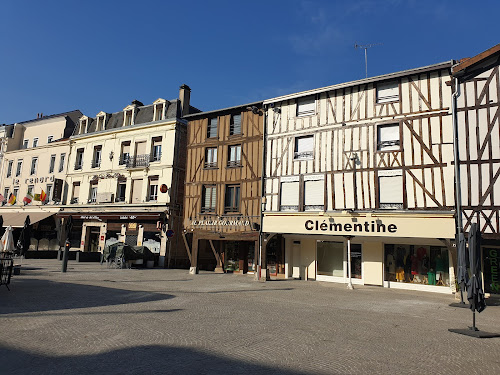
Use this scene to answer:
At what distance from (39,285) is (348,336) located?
10.4 meters

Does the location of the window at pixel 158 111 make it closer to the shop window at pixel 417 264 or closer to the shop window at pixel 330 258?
the shop window at pixel 330 258

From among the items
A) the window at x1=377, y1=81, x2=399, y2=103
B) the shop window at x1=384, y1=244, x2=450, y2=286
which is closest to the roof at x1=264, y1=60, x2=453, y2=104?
the window at x1=377, y1=81, x2=399, y2=103

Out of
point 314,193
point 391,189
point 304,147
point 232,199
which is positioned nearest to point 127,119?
point 232,199

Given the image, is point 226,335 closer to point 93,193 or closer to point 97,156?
point 93,193

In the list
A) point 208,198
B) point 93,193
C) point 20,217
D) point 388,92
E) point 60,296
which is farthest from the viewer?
point 20,217

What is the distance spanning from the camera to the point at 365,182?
53.9ft

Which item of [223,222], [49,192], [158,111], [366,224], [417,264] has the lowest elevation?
[417,264]

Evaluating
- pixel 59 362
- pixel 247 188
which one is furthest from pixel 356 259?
pixel 59 362

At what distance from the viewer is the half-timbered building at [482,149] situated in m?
13.7

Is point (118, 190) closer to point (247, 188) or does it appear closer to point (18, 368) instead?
point (247, 188)

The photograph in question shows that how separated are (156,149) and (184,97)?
421 centimetres

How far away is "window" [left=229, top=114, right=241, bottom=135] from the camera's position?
2119 cm

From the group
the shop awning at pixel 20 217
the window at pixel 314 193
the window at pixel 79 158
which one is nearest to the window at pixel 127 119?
the window at pixel 79 158

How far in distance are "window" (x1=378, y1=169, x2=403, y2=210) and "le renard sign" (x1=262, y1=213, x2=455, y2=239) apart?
1.78 feet
